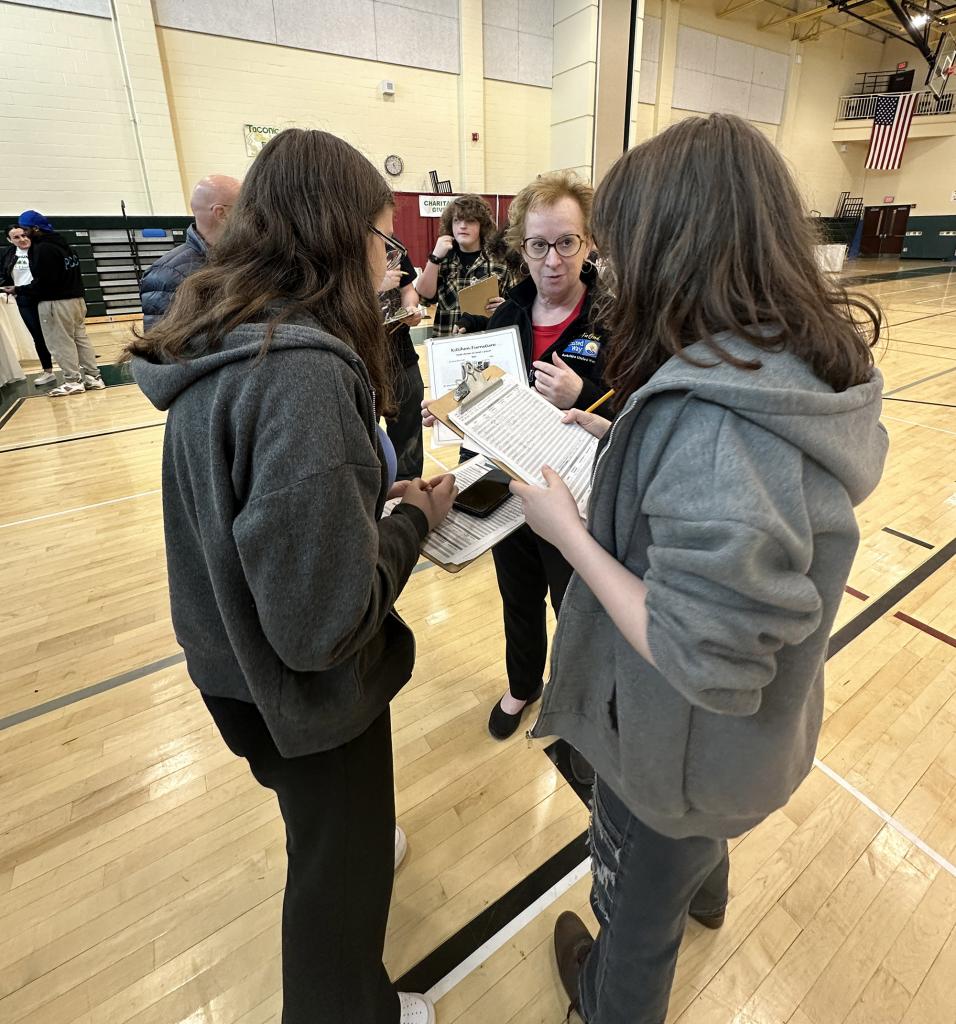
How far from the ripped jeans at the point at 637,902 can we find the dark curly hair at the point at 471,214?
296 cm

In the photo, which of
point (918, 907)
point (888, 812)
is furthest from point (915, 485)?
point (918, 907)

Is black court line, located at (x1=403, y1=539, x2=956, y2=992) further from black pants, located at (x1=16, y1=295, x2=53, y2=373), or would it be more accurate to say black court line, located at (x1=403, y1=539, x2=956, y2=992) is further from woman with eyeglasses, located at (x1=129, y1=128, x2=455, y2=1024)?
black pants, located at (x1=16, y1=295, x2=53, y2=373)

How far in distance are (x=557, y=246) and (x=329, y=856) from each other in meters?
1.42

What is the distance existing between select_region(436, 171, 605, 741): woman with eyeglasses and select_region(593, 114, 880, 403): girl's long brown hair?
0.71 m

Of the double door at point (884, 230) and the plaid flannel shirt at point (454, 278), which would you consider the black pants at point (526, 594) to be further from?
the double door at point (884, 230)

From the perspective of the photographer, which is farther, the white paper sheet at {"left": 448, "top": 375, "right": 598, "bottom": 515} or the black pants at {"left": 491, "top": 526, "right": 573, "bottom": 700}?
the black pants at {"left": 491, "top": 526, "right": 573, "bottom": 700}

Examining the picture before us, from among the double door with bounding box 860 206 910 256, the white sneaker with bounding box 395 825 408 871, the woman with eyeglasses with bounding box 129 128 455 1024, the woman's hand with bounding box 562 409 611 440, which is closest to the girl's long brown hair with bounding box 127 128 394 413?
the woman with eyeglasses with bounding box 129 128 455 1024

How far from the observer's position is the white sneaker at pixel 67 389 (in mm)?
5691

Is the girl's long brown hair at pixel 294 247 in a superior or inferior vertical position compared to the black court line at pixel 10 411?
superior

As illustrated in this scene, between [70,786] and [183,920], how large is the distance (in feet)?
2.07

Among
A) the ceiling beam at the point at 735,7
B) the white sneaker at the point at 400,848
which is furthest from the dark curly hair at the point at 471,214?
the ceiling beam at the point at 735,7

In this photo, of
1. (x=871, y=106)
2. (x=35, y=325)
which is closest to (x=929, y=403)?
(x=35, y=325)

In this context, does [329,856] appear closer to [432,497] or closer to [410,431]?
[432,497]

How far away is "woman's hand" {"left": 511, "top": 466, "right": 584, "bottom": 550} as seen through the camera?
0.81 m
